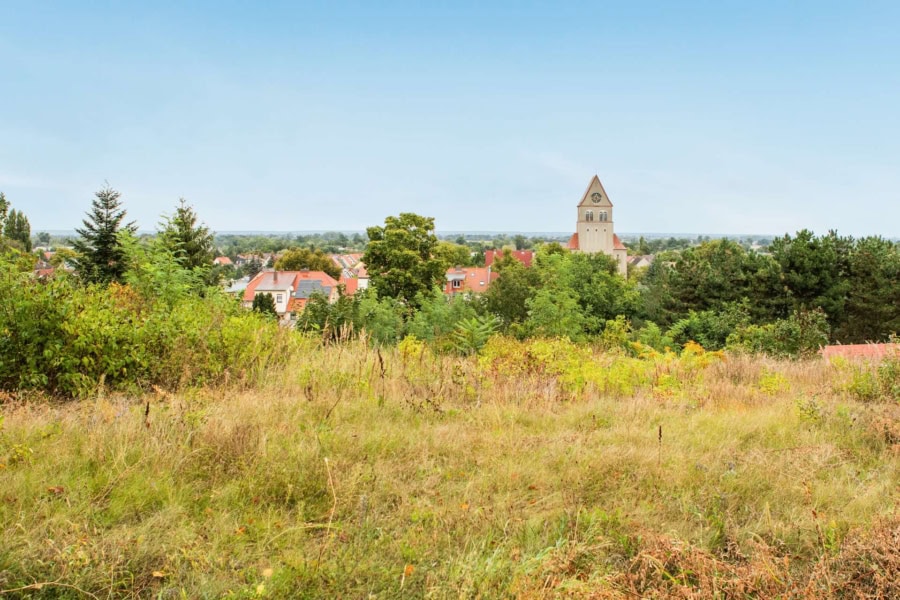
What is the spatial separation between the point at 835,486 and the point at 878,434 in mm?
1207

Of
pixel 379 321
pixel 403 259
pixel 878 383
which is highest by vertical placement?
pixel 403 259

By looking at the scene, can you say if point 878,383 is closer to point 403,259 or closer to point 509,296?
point 509,296

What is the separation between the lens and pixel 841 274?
27.1 metres

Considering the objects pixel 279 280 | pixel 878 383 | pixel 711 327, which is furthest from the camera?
pixel 279 280

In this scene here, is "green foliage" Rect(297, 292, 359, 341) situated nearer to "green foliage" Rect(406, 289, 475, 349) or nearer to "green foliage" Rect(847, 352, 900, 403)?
"green foliage" Rect(406, 289, 475, 349)

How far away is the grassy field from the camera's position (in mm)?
2324

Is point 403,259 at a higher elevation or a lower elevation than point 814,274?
higher

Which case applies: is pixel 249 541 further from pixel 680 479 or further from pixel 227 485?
pixel 680 479

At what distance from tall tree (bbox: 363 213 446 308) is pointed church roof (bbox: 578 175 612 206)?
5383 cm

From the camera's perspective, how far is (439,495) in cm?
310

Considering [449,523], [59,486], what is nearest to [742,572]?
[449,523]

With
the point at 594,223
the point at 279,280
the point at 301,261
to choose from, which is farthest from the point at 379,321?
the point at 594,223

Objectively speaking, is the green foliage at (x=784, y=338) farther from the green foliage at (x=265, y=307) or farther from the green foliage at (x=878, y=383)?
the green foliage at (x=265, y=307)

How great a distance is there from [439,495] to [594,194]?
8363cm
